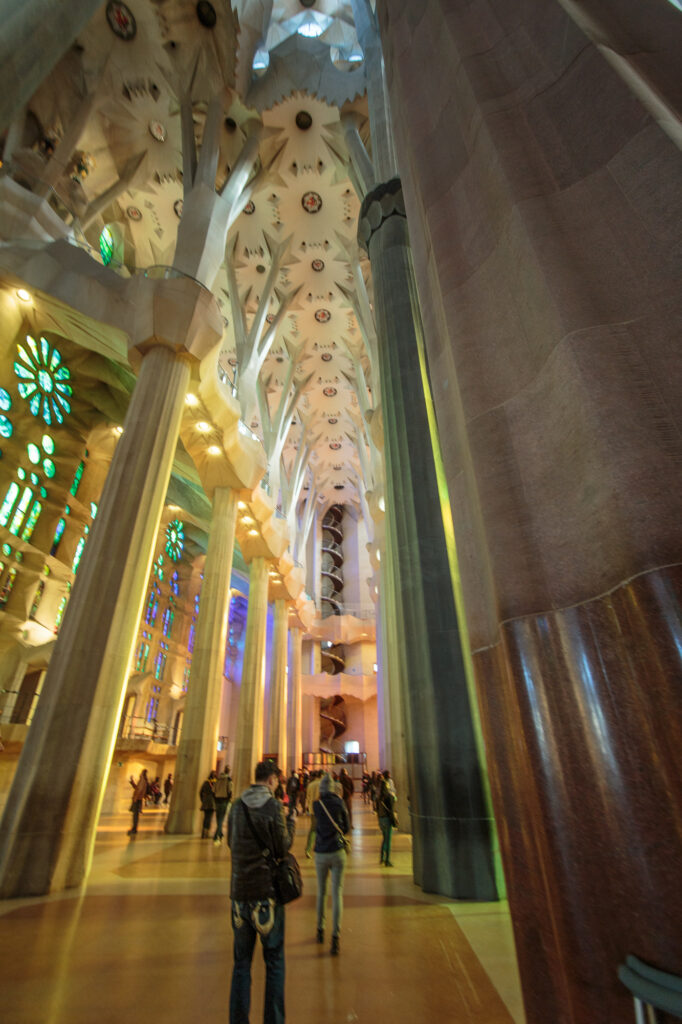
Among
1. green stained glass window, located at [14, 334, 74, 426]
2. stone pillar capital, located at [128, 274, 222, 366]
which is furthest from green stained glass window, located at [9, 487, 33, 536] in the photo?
stone pillar capital, located at [128, 274, 222, 366]

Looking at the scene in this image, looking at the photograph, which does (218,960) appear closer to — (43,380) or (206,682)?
(206,682)

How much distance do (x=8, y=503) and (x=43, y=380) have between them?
14.3 feet

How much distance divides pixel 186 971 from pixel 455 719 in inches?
123

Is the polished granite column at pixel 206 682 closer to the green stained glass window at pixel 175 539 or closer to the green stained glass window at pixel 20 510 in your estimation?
the green stained glass window at pixel 20 510

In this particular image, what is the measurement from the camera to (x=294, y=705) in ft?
82.8

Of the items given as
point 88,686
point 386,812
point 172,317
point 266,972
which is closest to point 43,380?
point 172,317

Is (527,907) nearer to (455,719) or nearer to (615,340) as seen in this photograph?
(615,340)

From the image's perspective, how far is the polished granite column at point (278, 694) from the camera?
66.6ft

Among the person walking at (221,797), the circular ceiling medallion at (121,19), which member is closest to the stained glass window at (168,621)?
the person walking at (221,797)

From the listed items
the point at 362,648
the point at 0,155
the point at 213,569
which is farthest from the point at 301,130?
the point at 362,648

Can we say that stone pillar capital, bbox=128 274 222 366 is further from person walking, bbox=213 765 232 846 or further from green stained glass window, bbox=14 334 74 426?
green stained glass window, bbox=14 334 74 426

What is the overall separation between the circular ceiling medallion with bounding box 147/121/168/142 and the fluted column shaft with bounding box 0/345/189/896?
12374 mm

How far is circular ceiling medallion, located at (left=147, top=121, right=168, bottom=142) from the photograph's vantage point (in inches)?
592

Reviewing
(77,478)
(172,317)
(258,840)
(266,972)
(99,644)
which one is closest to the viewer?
(266,972)
